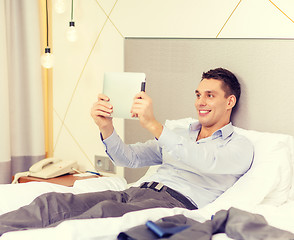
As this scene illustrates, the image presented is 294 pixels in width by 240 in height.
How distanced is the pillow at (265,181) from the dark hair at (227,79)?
12.0 inches

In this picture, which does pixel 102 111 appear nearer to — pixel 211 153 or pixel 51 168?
pixel 211 153

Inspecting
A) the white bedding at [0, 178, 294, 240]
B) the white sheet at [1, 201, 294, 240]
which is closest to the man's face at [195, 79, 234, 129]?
the white bedding at [0, 178, 294, 240]

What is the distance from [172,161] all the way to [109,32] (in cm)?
105

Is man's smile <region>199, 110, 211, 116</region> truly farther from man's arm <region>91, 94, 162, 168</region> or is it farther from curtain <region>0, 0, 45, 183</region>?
curtain <region>0, 0, 45, 183</region>

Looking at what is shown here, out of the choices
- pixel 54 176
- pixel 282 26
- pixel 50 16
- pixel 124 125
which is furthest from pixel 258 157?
pixel 50 16

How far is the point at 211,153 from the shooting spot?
5.89 feet

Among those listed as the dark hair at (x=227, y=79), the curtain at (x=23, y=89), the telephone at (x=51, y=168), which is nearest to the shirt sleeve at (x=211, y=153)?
the dark hair at (x=227, y=79)

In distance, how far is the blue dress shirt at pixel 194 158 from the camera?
5.78 ft

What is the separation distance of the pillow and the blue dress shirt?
0.06 m

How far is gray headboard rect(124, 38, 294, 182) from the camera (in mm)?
2047

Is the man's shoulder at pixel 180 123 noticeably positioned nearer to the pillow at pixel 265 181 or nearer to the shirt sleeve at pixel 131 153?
the shirt sleeve at pixel 131 153

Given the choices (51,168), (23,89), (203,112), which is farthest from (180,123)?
(23,89)

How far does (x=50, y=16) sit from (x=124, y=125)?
99cm

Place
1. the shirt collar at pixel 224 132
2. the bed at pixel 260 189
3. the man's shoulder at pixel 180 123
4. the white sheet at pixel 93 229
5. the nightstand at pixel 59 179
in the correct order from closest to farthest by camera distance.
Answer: the white sheet at pixel 93 229 < the bed at pixel 260 189 < the shirt collar at pixel 224 132 < the man's shoulder at pixel 180 123 < the nightstand at pixel 59 179
